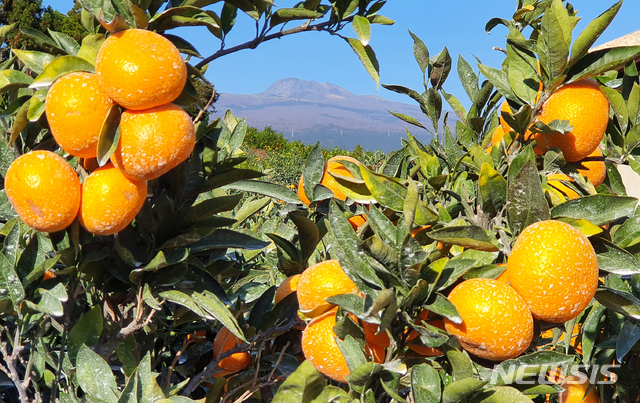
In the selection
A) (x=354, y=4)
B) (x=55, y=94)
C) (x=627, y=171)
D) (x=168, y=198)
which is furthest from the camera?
(x=627, y=171)

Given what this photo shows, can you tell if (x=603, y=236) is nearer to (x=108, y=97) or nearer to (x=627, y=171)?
(x=108, y=97)

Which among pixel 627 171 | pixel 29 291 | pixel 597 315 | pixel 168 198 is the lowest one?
pixel 627 171

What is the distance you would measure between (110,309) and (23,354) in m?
0.25

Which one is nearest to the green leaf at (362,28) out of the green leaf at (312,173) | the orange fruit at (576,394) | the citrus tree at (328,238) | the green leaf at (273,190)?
the citrus tree at (328,238)

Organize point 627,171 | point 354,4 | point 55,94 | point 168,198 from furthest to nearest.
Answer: point 627,171 → point 354,4 → point 168,198 → point 55,94

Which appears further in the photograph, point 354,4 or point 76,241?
point 354,4

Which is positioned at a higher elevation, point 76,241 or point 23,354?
point 76,241

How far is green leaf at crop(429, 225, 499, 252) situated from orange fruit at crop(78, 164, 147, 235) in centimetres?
40

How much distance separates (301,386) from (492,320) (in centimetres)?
24

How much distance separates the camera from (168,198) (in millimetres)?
781

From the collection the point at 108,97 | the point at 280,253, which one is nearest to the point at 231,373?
the point at 280,253

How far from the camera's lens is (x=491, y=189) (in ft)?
2.34

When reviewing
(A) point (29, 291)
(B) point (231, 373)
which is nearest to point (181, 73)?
(A) point (29, 291)

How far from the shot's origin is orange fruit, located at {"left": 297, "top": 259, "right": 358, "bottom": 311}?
2.16 feet
